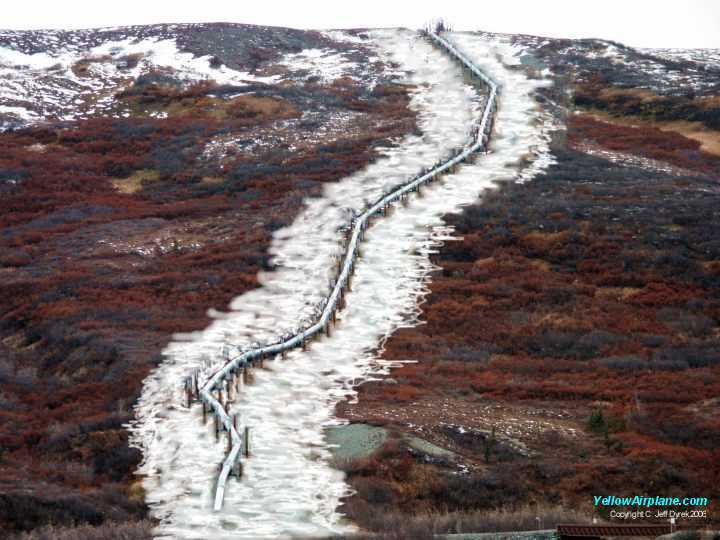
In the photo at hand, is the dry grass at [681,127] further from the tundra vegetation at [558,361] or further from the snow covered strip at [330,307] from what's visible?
the snow covered strip at [330,307]

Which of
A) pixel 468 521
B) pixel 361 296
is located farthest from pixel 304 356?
pixel 468 521

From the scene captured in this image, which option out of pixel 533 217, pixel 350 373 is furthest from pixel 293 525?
pixel 533 217

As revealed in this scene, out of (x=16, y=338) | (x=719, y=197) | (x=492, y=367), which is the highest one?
(x=719, y=197)

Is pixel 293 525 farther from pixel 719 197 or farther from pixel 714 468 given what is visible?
pixel 719 197

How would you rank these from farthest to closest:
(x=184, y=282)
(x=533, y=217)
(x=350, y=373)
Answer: (x=533, y=217) → (x=184, y=282) → (x=350, y=373)

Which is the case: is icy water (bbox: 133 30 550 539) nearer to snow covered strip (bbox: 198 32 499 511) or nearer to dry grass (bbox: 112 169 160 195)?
snow covered strip (bbox: 198 32 499 511)

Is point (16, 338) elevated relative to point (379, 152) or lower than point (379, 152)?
lower
